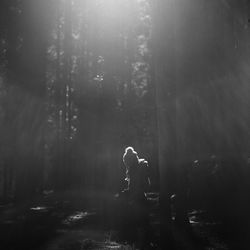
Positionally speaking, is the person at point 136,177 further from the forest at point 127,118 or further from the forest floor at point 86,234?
the forest floor at point 86,234

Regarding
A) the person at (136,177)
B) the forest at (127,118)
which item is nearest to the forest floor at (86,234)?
the forest at (127,118)

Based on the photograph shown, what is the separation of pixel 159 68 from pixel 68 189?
28186mm

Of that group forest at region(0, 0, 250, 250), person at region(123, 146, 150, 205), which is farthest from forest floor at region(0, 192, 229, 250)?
person at region(123, 146, 150, 205)

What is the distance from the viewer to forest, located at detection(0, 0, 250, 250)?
10.9 metres

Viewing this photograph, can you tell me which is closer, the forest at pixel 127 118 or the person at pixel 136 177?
the forest at pixel 127 118

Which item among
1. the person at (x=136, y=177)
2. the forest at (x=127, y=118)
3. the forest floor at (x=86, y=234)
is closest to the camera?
the forest floor at (x=86, y=234)

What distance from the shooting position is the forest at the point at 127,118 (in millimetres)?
10852

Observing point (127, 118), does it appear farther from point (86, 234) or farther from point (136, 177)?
point (86, 234)

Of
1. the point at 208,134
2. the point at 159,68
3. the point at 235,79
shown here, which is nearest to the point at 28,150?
the point at 208,134

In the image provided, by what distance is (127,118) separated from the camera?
32.6 metres

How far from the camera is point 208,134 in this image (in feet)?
70.8

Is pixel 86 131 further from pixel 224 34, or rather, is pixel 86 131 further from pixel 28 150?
pixel 224 34

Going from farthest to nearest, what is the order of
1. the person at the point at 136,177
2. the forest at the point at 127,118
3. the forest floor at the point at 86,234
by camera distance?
A: the person at the point at 136,177, the forest at the point at 127,118, the forest floor at the point at 86,234

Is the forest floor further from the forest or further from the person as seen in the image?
the person
